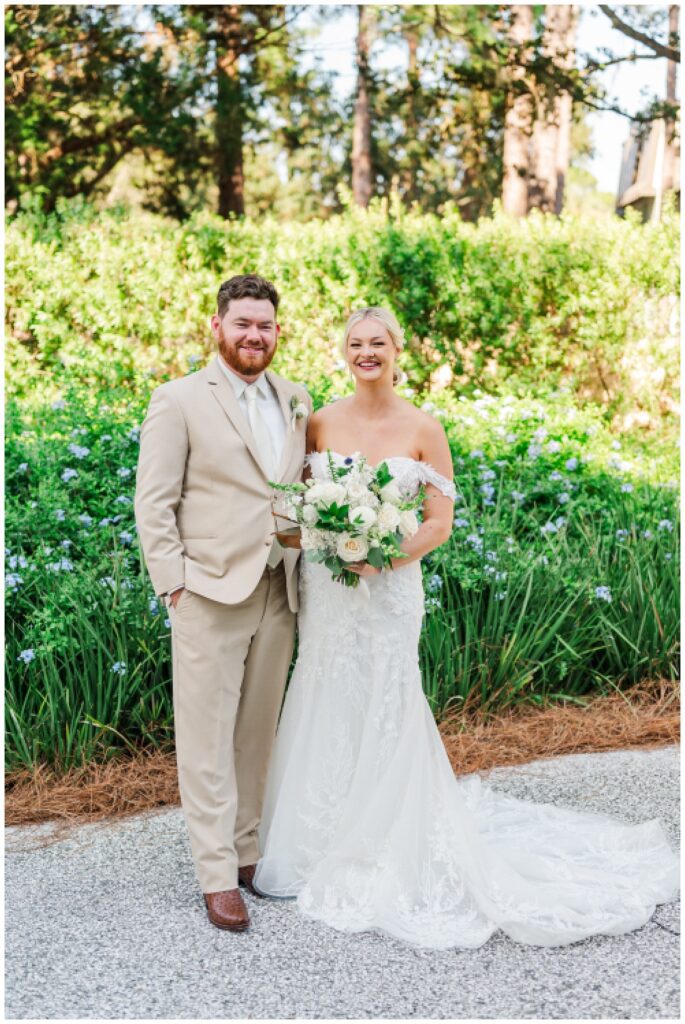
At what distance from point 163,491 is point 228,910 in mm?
1508

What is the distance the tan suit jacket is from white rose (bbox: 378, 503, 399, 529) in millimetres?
460

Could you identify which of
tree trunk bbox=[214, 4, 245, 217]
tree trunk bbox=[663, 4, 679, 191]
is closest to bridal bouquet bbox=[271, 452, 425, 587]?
tree trunk bbox=[663, 4, 679, 191]

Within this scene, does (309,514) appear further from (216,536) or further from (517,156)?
(517,156)

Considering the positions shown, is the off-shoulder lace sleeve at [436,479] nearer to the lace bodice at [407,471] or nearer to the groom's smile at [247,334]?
the lace bodice at [407,471]

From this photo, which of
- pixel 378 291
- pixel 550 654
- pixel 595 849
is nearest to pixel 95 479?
pixel 550 654

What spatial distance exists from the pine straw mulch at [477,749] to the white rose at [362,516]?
6.75ft

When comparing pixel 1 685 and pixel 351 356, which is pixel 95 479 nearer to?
pixel 1 685

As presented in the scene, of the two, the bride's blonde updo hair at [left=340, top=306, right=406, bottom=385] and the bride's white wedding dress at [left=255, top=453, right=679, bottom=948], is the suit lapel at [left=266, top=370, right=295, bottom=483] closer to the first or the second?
the bride's white wedding dress at [left=255, top=453, right=679, bottom=948]

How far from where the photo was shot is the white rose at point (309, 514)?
3.62 m

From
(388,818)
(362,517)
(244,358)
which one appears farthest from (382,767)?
(244,358)

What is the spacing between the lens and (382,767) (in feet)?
13.2

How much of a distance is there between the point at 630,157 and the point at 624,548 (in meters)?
22.9

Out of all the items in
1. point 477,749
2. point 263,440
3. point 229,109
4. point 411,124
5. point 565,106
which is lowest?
point 477,749

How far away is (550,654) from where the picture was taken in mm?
6125
